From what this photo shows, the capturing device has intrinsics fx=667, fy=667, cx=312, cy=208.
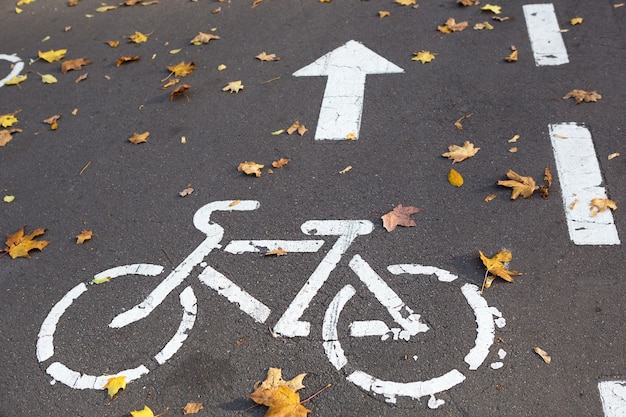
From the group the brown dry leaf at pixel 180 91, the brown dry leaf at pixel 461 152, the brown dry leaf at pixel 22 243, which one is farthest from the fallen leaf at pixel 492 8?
the brown dry leaf at pixel 22 243

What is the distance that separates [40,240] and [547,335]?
328cm

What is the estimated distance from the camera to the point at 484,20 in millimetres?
6473

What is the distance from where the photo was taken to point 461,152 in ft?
15.6

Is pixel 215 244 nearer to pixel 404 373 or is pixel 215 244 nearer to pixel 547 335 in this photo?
pixel 404 373

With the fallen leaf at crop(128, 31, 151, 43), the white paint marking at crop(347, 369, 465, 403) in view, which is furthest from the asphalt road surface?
the fallen leaf at crop(128, 31, 151, 43)

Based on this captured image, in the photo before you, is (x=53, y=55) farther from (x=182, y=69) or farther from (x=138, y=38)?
(x=182, y=69)

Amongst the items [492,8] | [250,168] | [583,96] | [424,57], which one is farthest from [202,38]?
[583,96]

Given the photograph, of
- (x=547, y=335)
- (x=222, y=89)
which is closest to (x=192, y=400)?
(x=547, y=335)

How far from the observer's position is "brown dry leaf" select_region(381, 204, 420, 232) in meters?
4.20

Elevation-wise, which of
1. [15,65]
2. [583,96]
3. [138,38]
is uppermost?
[583,96]

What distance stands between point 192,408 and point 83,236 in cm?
169

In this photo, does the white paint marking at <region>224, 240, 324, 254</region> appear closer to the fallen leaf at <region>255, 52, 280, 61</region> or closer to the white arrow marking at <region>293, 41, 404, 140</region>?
the white arrow marking at <region>293, 41, 404, 140</region>

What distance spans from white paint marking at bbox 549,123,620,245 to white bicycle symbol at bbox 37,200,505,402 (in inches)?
33.2

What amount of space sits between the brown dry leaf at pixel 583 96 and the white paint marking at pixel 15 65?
5.21 meters
